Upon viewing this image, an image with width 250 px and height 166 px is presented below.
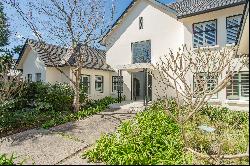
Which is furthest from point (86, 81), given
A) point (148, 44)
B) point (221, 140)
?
point (221, 140)

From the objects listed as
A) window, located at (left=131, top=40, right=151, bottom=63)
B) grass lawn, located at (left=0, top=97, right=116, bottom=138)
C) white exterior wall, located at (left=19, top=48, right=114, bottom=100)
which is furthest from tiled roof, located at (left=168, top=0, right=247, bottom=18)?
white exterior wall, located at (left=19, top=48, right=114, bottom=100)

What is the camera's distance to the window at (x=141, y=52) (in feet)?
74.2

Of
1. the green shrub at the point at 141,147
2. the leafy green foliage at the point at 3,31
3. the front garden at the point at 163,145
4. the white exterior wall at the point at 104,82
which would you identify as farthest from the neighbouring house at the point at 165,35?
the leafy green foliage at the point at 3,31

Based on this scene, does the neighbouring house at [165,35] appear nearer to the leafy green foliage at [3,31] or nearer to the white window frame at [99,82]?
the white window frame at [99,82]

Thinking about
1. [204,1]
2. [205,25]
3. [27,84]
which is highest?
[204,1]

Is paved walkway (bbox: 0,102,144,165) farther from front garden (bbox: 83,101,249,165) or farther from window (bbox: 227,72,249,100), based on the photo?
window (bbox: 227,72,249,100)

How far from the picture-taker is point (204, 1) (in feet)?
65.8

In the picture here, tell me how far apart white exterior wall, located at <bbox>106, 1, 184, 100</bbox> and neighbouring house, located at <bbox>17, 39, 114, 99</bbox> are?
5.27 ft

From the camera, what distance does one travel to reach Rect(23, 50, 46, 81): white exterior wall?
24933 millimetres

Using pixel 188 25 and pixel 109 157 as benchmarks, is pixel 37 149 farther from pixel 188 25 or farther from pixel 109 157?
pixel 188 25

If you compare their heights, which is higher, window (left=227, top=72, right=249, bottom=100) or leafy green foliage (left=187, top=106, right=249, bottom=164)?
window (left=227, top=72, right=249, bottom=100)

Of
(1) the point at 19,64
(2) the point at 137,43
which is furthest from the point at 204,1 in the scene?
(1) the point at 19,64

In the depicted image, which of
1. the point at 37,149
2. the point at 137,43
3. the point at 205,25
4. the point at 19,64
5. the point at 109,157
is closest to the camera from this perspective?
the point at 109,157

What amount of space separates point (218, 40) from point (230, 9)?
2.15m
